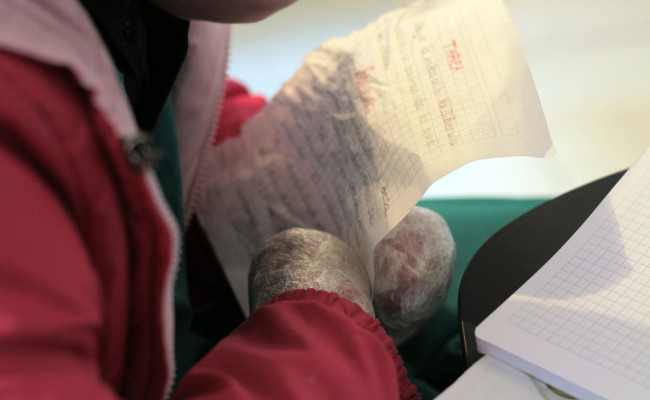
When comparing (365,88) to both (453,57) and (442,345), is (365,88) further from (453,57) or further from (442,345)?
(442,345)

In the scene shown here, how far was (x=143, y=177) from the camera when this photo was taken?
11.6 inches

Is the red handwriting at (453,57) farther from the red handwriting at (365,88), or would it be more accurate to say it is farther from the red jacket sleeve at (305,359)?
the red jacket sleeve at (305,359)

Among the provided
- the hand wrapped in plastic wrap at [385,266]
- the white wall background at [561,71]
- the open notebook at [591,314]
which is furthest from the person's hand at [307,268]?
the white wall background at [561,71]

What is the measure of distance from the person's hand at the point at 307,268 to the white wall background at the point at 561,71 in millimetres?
406

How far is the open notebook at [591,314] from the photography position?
34 cm

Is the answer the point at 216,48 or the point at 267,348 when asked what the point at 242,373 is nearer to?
the point at 267,348

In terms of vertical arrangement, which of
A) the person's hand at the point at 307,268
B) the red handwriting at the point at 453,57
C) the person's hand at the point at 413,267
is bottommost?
the person's hand at the point at 413,267

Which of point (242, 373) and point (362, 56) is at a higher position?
point (362, 56)

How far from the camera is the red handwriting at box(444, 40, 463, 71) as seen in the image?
456mm

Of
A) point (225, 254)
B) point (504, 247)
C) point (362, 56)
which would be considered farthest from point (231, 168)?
point (504, 247)

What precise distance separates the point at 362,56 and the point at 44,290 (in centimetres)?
38

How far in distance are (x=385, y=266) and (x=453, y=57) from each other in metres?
0.18

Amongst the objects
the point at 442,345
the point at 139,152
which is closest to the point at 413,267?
the point at 442,345

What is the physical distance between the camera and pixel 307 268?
438 millimetres
